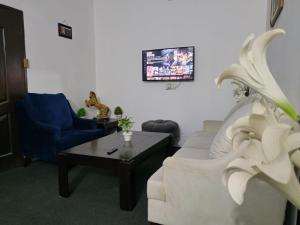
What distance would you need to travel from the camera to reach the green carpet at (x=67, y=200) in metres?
1.73

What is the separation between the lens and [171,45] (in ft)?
12.8

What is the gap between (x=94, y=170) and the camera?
2.77 m

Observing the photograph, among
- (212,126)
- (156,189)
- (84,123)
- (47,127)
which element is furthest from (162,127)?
(156,189)

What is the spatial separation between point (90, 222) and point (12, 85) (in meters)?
2.18

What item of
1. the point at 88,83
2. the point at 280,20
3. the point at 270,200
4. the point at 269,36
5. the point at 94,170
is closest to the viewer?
the point at 269,36

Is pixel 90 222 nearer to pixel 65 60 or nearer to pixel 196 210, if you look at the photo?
pixel 196 210

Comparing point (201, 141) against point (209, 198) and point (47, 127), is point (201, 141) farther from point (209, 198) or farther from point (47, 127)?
point (47, 127)

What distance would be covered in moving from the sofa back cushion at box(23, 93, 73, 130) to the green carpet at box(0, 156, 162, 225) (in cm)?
69

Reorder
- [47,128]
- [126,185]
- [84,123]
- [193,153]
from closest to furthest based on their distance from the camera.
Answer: [126,185]
[193,153]
[47,128]
[84,123]

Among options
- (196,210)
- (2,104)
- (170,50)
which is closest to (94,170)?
(2,104)

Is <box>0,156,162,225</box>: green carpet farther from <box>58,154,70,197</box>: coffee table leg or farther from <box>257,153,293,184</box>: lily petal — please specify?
<box>257,153,293,184</box>: lily petal

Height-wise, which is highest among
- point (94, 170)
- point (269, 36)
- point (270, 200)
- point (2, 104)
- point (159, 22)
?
point (159, 22)

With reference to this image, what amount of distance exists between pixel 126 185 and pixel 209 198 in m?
0.77

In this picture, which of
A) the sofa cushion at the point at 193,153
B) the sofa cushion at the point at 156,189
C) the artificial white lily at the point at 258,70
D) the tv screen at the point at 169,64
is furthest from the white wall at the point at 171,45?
the artificial white lily at the point at 258,70
